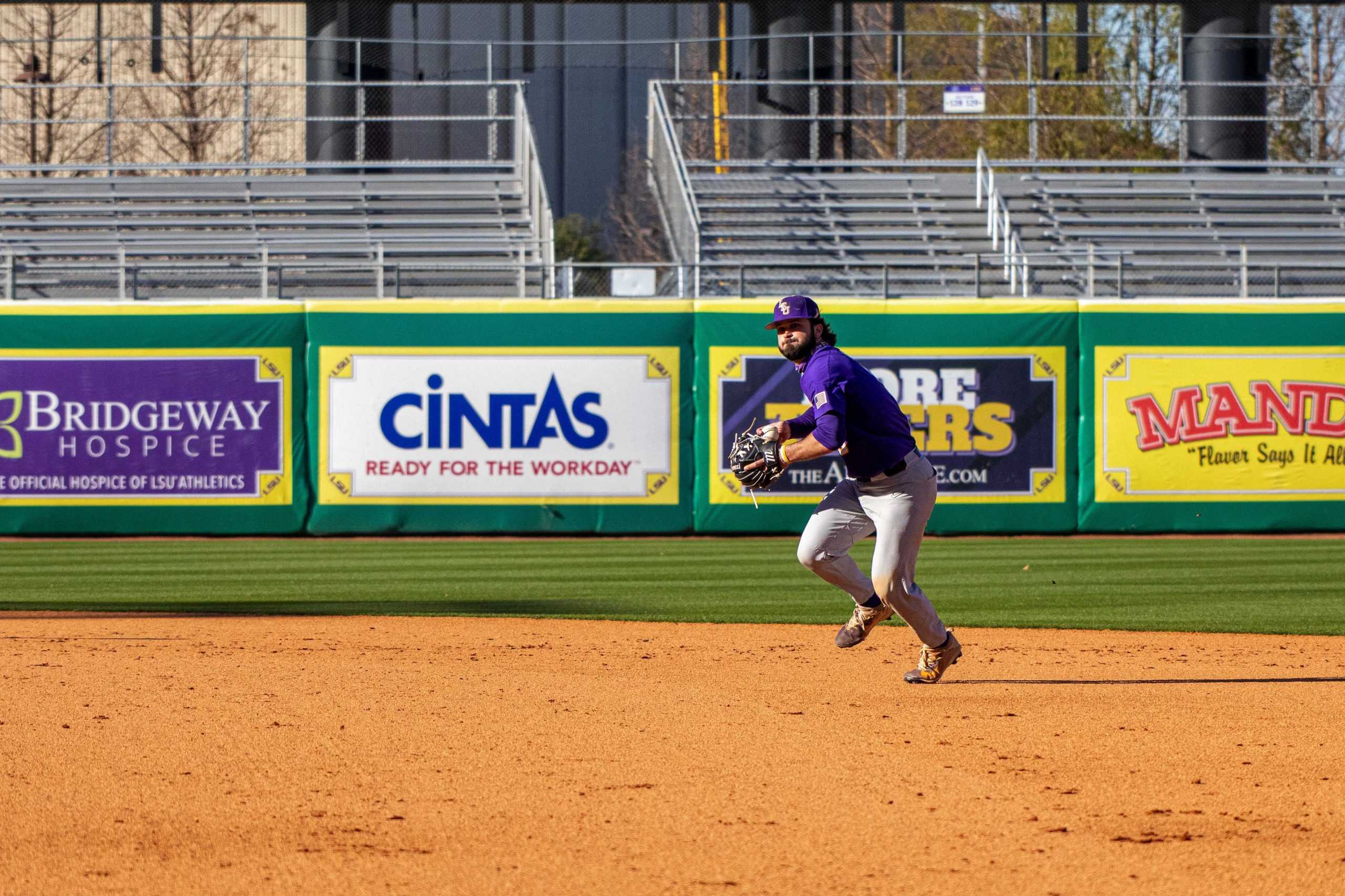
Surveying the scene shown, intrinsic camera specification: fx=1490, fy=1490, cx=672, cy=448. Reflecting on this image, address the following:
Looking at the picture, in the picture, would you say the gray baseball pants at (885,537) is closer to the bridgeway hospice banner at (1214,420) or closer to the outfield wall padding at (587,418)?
the outfield wall padding at (587,418)

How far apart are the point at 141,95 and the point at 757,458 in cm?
2715

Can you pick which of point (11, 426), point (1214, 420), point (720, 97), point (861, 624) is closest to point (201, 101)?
point (720, 97)

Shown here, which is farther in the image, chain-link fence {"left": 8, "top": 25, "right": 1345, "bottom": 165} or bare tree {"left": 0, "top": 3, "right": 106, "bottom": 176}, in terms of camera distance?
bare tree {"left": 0, "top": 3, "right": 106, "bottom": 176}

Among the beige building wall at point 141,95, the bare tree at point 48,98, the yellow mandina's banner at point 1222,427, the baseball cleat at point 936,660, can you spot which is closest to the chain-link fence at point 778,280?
the yellow mandina's banner at point 1222,427

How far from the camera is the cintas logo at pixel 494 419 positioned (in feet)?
57.0

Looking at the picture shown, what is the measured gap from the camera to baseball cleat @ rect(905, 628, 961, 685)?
7230 mm

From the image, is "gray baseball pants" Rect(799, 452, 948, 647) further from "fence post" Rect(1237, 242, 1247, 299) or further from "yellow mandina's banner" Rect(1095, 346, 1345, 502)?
"fence post" Rect(1237, 242, 1247, 299)

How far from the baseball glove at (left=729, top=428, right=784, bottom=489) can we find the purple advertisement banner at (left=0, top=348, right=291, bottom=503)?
11274mm

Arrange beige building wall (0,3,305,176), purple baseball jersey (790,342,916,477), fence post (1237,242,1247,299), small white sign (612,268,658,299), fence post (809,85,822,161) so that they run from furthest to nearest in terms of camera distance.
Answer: beige building wall (0,3,305,176) → fence post (809,85,822,161) → fence post (1237,242,1247,299) → small white sign (612,268,658,299) → purple baseball jersey (790,342,916,477)

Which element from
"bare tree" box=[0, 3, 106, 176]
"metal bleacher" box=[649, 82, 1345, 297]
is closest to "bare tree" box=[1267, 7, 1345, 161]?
"metal bleacher" box=[649, 82, 1345, 297]

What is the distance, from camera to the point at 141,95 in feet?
101

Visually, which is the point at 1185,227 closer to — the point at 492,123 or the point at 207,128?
the point at 492,123

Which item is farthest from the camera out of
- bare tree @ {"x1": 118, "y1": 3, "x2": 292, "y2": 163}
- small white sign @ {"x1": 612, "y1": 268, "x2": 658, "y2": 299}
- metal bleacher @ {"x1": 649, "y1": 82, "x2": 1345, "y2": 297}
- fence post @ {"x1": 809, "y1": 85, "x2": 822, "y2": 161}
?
bare tree @ {"x1": 118, "y1": 3, "x2": 292, "y2": 163}

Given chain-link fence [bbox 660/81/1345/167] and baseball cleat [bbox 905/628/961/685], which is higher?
chain-link fence [bbox 660/81/1345/167]
